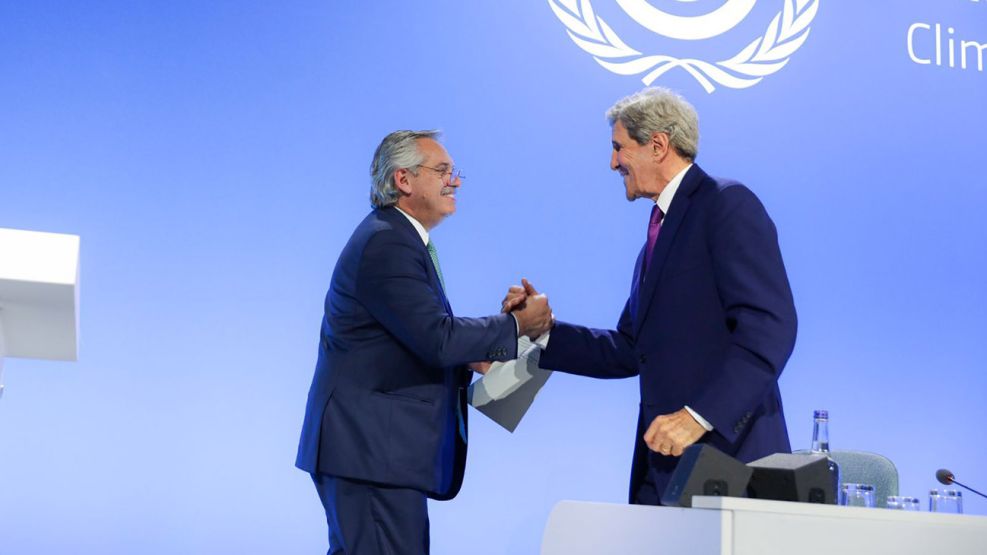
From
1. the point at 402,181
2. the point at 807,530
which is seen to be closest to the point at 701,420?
the point at 807,530

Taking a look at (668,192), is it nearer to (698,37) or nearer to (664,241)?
(664,241)

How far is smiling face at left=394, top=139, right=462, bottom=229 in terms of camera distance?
9.61ft

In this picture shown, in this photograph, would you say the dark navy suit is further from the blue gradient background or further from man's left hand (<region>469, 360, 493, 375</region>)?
the blue gradient background

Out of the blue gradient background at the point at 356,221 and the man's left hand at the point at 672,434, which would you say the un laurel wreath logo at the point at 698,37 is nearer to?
the blue gradient background at the point at 356,221

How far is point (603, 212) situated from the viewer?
4.20 meters

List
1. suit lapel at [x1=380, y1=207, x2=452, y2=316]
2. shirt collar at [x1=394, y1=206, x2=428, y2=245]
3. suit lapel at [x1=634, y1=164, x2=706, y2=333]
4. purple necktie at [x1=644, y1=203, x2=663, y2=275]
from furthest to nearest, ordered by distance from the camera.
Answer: shirt collar at [x1=394, y1=206, x2=428, y2=245], suit lapel at [x1=380, y1=207, x2=452, y2=316], purple necktie at [x1=644, y1=203, x2=663, y2=275], suit lapel at [x1=634, y1=164, x2=706, y2=333]

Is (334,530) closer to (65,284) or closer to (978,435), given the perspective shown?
(65,284)

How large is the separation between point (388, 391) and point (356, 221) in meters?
1.36

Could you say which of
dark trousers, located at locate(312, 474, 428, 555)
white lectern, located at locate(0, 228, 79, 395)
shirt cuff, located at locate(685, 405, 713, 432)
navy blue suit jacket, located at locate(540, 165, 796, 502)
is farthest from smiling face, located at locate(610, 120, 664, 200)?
white lectern, located at locate(0, 228, 79, 395)

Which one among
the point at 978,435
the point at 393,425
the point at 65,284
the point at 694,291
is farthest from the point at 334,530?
the point at 978,435

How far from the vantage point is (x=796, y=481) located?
1534 millimetres

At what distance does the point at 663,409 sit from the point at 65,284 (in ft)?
4.24

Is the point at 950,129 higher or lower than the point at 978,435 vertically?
higher

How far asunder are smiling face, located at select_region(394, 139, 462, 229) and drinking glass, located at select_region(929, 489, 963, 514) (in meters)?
1.44
